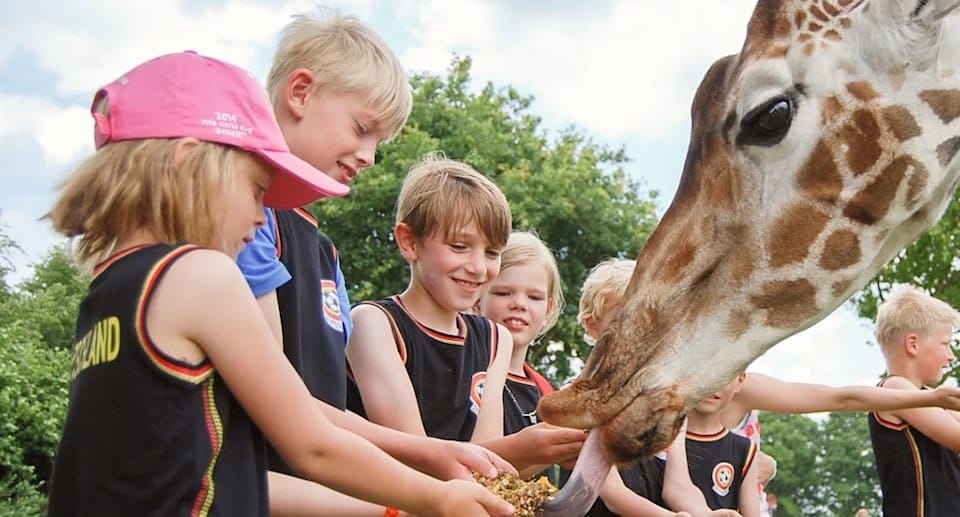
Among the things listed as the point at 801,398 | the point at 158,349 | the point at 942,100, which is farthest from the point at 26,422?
the point at 942,100

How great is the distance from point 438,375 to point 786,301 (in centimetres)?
128

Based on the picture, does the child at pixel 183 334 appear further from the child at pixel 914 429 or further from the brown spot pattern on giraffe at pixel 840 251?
the child at pixel 914 429

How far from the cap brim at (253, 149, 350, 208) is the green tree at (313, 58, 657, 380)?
1659cm

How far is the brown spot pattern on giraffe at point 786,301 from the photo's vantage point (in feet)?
10.5

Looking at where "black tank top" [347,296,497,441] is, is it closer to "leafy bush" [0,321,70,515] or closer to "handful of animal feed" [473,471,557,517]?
"handful of animal feed" [473,471,557,517]

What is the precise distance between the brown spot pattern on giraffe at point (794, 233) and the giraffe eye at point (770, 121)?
22 centimetres

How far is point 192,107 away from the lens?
2.23 metres

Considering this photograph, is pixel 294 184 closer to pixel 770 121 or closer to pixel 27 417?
pixel 770 121

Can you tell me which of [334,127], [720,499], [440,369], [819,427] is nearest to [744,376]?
[720,499]

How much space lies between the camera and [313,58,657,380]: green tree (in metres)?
20.4

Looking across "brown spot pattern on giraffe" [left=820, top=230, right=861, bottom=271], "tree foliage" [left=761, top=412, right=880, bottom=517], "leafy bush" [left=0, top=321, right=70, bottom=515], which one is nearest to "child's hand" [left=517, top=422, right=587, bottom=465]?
Answer: "brown spot pattern on giraffe" [left=820, top=230, right=861, bottom=271]

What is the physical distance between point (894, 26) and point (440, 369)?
1.89 meters

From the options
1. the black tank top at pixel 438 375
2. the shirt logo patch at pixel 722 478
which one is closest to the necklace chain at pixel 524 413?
the black tank top at pixel 438 375

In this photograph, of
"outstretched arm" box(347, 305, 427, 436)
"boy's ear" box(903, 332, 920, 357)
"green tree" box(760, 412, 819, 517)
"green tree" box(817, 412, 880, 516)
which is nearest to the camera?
"outstretched arm" box(347, 305, 427, 436)
